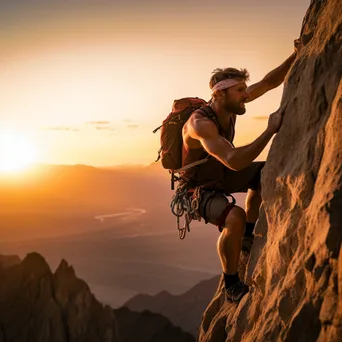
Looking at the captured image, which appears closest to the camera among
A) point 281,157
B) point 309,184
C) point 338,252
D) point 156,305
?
point 338,252

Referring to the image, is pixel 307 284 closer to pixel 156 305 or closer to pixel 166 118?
pixel 166 118

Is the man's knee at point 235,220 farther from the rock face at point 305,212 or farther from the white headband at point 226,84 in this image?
the white headband at point 226,84

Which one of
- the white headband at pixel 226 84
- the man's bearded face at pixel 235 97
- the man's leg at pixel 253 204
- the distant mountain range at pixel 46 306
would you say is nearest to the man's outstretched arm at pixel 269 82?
the man's bearded face at pixel 235 97

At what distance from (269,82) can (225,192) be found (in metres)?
2.11

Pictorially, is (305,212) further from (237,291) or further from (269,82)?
(269,82)

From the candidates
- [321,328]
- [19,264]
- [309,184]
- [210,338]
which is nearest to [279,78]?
Result: [309,184]

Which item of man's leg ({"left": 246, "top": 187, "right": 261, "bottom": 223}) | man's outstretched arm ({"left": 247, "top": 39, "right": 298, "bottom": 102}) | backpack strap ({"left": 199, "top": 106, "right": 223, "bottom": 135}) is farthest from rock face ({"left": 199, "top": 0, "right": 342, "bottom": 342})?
man's leg ({"left": 246, "top": 187, "right": 261, "bottom": 223})

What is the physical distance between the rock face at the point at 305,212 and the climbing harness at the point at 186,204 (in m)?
1.52

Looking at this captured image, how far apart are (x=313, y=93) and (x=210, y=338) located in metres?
4.84

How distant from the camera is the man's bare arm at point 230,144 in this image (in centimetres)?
746

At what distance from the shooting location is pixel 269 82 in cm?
1000

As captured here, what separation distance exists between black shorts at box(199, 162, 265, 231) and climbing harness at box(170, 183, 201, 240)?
0.43 feet

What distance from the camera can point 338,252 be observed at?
17.5ft

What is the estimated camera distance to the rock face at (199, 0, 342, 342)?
5488mm
